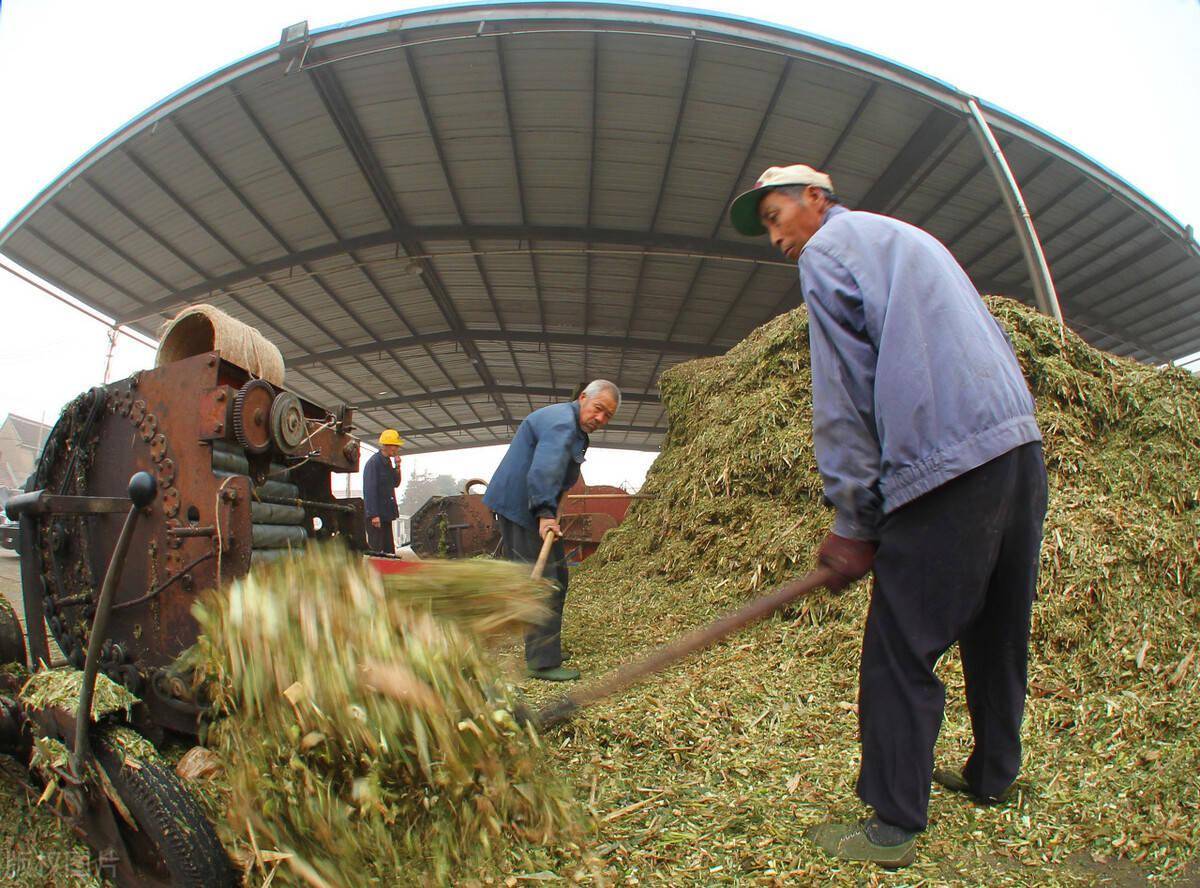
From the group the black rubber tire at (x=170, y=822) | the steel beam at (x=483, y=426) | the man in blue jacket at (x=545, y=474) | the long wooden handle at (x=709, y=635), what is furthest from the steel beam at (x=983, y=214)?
the steel beam at (x=483, y=426)

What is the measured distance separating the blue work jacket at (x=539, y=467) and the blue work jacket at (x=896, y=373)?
212 cm

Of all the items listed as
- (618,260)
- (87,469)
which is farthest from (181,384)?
(618,260)

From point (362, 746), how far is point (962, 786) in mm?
1846

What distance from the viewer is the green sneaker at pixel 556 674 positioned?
342cm

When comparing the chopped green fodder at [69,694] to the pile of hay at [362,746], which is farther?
the chopped green fodder at [69,694]

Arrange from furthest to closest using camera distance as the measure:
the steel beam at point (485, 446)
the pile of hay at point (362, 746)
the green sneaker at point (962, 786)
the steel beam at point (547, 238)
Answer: the steel beam at point (485, 446), the steel beam at point (547, 238), the green sneaker at point (962, 786), the pile of hay at point (362, 746)

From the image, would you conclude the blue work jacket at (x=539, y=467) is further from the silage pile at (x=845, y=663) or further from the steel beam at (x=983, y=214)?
the steel beam at (x=983, y=214)

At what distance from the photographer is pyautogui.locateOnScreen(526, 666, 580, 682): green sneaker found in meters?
3.42

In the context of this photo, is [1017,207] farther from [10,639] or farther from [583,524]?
[10,639]

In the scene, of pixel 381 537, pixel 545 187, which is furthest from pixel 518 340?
pixel 381 537

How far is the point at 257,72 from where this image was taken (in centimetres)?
771

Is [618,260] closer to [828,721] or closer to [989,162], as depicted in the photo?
[989,162]

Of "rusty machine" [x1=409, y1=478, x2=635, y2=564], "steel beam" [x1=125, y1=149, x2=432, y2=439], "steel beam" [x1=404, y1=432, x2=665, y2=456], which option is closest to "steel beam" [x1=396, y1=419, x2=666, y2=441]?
"steel beam" [x1=404, y1=432, x2=665, y2=456]

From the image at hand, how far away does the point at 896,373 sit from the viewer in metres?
1.66
